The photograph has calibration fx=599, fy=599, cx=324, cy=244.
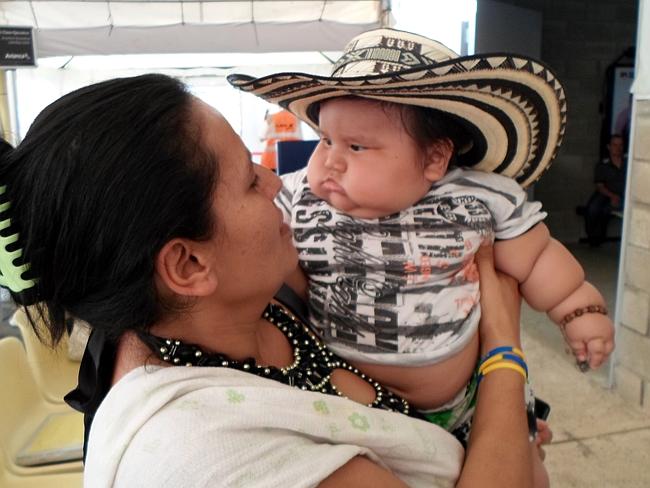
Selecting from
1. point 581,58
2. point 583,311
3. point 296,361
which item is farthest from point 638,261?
point 581,58

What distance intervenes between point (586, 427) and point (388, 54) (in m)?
2.62

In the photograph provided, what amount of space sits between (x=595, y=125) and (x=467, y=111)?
6.66m

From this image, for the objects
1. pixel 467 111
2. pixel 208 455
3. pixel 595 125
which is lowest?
pixel 595 125

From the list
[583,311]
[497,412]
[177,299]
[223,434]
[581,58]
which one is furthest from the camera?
[581,58]

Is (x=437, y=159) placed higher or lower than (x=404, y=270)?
higher

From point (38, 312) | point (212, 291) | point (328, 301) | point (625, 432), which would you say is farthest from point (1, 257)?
point (625, 432)

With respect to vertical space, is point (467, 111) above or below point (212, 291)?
above

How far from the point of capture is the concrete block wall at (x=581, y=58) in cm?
674

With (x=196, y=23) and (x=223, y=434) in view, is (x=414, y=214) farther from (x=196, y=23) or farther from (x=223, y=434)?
(x=196, y=23)

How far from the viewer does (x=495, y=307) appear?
1.13m

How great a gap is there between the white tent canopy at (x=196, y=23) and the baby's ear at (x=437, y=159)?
4.54 m

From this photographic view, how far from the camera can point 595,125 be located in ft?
22.8

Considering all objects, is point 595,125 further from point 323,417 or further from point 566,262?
point 323,417

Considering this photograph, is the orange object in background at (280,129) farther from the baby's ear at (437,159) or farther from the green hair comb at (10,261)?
the green hair comb at (10,261)
